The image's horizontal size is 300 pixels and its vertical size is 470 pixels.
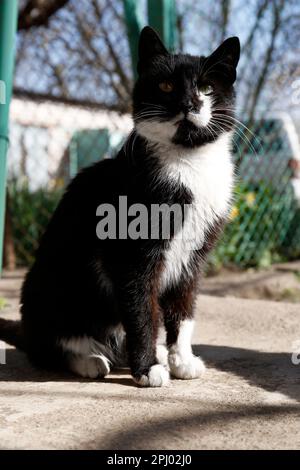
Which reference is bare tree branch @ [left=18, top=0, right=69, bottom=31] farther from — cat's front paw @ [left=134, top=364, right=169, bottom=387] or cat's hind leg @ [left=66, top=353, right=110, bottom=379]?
cat's front paw @ [left=134, top=364, right=169, bottom=387]

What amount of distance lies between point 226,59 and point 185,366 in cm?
103

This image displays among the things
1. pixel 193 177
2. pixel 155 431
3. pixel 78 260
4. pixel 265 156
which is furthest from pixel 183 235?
pixel 265 156

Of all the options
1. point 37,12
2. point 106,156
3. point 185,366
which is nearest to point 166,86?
point 185,366

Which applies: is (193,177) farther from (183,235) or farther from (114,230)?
(114,230)

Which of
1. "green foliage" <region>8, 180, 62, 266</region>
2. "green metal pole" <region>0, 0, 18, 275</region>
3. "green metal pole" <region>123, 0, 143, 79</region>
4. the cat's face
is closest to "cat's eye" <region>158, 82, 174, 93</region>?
the cat's face

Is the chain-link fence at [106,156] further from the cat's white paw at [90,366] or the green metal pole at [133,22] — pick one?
the cat's white paw at [90,366]

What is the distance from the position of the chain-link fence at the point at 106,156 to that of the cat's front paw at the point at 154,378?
2.80 metres

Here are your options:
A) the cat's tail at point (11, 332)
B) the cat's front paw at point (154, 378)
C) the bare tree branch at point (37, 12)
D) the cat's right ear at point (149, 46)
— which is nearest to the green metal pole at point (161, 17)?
the bare tree branch at point (37, 12)

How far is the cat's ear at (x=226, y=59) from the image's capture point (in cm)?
190

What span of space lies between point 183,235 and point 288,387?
561 millimetres

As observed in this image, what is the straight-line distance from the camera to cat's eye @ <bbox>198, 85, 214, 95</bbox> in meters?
1.83

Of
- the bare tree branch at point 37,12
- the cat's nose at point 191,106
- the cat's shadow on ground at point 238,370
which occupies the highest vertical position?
the bare tree branch at point 37,12

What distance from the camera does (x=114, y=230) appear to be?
182cm

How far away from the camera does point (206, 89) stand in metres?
1.85
